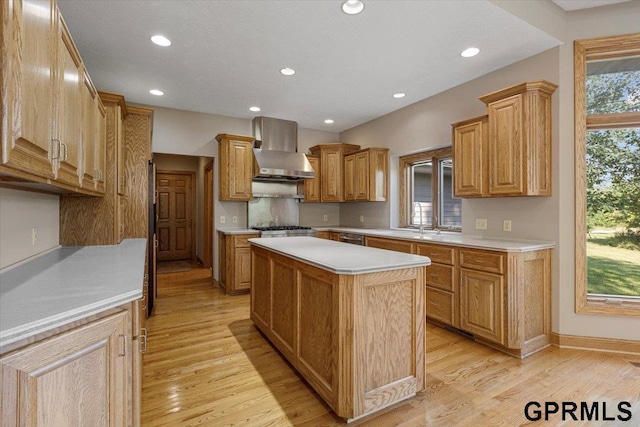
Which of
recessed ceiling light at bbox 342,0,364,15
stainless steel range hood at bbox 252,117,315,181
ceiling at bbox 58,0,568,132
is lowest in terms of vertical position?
stainless steel range hood at bbox 252,117,315,181

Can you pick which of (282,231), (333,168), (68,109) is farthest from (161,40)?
(333,168)

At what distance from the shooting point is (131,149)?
128 inches

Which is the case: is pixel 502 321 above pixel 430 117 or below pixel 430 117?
below

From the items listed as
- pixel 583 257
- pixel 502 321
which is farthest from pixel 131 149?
pixel 583 257

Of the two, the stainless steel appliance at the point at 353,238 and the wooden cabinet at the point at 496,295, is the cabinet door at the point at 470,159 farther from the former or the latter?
the stainless steel appliance at the point at 353,238

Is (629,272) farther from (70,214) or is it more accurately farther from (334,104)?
(70,214)

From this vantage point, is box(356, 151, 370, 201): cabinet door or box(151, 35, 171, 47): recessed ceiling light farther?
box(356, 151, 370, 201): cabinet door

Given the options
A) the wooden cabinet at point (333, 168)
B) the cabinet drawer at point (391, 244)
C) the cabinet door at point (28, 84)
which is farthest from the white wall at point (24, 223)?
the wooden cabinet at point (333, 168)

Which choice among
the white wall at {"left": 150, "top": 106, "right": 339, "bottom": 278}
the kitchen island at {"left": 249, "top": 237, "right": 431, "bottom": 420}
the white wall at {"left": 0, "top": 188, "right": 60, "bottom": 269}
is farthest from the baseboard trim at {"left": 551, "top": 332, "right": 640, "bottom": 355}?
the white wall at {"left": 150, "top": 106, "right": 339, "bottom": 278}

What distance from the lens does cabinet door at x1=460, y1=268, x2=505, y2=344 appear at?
8.49 feet

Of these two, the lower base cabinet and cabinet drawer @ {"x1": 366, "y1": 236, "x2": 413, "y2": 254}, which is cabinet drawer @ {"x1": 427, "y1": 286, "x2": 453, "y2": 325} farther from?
the lower base cabinet

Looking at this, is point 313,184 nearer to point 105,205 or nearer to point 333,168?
point 333,168

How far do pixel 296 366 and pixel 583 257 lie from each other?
2.69 meters

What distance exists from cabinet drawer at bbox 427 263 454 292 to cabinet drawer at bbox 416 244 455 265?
0.06 metres
